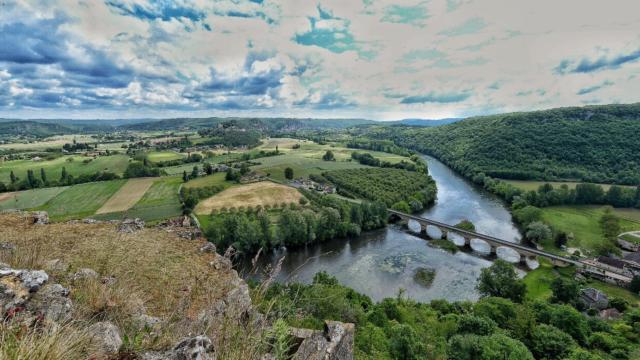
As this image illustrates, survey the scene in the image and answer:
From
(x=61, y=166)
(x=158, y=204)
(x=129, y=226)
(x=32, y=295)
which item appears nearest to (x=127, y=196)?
(x=158, y=204)

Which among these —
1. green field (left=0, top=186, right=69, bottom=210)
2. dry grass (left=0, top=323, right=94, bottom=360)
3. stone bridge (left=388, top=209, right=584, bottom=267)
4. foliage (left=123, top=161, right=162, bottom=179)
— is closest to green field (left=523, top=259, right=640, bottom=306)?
stone bridge (left=388, top=209, right=584, bottom=267)

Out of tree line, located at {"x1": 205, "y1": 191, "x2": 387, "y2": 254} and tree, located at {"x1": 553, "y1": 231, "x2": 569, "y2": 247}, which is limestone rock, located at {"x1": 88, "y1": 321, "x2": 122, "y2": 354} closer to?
tree line, located at {"x1": 205, "y1": 191, "x2": 387, "y2": 254}

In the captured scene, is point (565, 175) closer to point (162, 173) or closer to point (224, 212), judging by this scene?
point (224, 212)

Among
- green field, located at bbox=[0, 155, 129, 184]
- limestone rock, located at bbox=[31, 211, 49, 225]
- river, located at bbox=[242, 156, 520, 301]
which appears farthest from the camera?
green field, located at bbox=[0, 155, 129, 184]

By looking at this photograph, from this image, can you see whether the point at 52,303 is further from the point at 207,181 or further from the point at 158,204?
the point at 207,181

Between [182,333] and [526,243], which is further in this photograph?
[526,243]

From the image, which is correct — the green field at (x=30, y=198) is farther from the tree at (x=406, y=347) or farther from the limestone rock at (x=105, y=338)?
the limestone rock at (x=105, y=338)

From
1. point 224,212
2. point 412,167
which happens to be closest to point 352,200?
point 224,212
